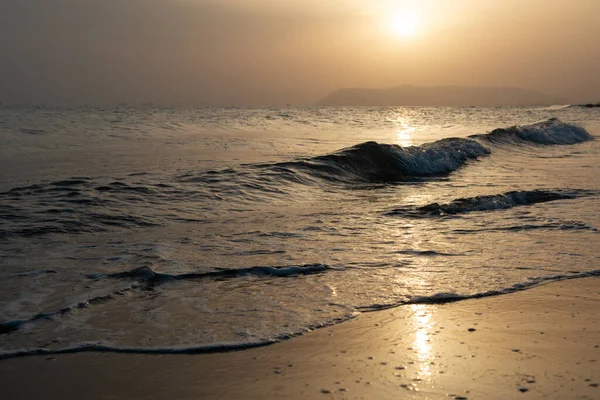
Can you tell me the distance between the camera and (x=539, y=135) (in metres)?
28.2

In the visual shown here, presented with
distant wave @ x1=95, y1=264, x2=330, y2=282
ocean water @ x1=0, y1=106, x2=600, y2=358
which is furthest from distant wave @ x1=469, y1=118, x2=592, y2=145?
distant wave @ x1=95, y1=264, x2=330, y2=282

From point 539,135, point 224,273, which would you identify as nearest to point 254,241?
point 224,273

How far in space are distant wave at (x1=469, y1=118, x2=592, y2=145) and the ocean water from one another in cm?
803

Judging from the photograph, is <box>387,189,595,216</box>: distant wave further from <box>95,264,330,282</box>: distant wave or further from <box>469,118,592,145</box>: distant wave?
<box>469,118,592,145</box>: distant wave

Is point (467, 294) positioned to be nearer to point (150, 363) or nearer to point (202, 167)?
point (150, 363)

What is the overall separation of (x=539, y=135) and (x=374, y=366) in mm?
26911

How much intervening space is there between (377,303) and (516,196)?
7150 mm

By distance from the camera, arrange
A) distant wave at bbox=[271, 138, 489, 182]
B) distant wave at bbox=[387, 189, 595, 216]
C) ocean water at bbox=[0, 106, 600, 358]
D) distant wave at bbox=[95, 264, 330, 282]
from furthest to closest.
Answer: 1. distant wave at bbox=[271, 138, 489, 182]
2. distant wave at bbox=[387, 189, 595, 216]
3. distant wave at bbox=[95, 264, 330, 282]
4. ocean water at bbox=[0, 106, 600, 358]

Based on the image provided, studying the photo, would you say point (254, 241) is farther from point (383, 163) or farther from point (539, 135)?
point (539, 135)

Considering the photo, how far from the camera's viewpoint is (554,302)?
555cm

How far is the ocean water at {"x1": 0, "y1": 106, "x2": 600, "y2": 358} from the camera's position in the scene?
17.2ft

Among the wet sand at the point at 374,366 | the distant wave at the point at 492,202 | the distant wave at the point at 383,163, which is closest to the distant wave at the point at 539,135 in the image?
the distant wave at the point at 383,163

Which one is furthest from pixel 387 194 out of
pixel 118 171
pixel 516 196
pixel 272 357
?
pixel 272 357

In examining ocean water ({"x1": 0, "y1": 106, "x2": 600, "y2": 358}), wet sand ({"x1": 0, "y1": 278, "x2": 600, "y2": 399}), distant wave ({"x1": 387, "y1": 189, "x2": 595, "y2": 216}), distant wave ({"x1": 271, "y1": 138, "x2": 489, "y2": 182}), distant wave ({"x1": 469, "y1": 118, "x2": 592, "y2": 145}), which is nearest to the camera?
wet sand ({"x1": 0, "y1": 278, "x2": 600, "y2": 399})
